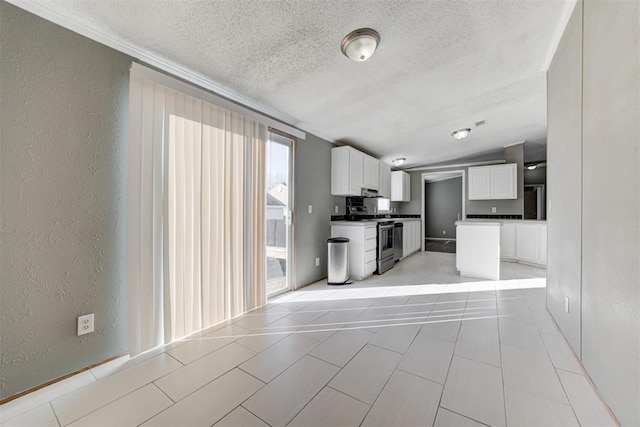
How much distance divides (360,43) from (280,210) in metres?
2.09

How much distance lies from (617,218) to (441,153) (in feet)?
16.2

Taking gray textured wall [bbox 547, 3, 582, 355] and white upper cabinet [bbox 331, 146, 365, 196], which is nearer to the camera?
gray textured wall [bbox 547, 3, 582, 355]

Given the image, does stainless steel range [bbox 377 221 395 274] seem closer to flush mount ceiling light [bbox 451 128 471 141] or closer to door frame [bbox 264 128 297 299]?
door frame [bbox 264 128 297 299]

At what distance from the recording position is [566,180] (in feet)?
6.49

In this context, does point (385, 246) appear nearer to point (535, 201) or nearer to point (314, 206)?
point (314, 206)

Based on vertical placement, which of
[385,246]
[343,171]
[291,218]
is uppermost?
[343,171]

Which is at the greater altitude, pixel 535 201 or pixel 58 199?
pixel 535 201

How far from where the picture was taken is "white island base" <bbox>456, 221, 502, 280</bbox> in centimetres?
386

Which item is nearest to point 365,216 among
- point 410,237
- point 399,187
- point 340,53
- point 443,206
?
point 410,237

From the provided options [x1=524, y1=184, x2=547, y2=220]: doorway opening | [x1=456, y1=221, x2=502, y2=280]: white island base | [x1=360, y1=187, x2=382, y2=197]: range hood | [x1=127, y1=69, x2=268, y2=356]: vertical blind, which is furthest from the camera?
[x1=524, y1=184, x2=547, y2=220]: doorway opening

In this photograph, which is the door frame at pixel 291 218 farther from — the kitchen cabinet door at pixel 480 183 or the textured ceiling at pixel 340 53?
the kitchen cabinet door at pixel 480 183

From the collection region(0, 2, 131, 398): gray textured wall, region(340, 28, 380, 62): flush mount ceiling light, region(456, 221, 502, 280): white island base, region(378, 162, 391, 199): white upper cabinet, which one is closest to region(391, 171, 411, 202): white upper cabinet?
region(378, 162, 391, 199): white upper cabinet

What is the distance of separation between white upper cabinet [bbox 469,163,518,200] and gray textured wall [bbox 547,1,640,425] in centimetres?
410

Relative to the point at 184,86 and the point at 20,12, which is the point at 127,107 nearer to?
the point at 184,86
